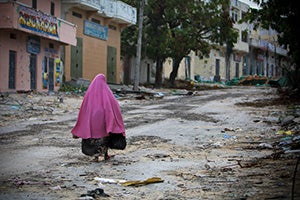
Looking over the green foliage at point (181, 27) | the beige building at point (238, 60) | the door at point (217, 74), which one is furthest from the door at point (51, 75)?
the door at point (217, 74)

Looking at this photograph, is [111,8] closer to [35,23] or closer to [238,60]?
[35,23]

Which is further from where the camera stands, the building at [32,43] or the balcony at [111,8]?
the balcony at [111,8]

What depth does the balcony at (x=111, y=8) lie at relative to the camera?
2675 cm

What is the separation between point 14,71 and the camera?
72.1 feet

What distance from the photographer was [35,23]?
22250 millimetres

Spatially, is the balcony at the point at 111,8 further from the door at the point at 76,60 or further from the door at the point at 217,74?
the door at the point at 217,74

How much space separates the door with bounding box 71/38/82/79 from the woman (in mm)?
20500

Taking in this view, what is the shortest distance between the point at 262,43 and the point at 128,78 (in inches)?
1064

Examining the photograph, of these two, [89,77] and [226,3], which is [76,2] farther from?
[226,3]

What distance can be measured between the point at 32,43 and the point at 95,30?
6912 millimetres

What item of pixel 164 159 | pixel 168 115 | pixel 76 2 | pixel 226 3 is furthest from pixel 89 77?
pixel 164 159

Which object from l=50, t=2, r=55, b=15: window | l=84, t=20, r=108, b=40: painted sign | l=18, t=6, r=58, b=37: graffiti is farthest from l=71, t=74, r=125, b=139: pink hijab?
l=84, t=20, r=108, b=40: painted sign

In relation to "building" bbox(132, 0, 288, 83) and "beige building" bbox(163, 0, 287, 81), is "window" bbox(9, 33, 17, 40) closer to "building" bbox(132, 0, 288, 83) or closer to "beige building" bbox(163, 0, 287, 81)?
"building" bbox(132, 0, 288, 83)

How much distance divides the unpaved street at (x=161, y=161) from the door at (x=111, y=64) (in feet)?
57.5
